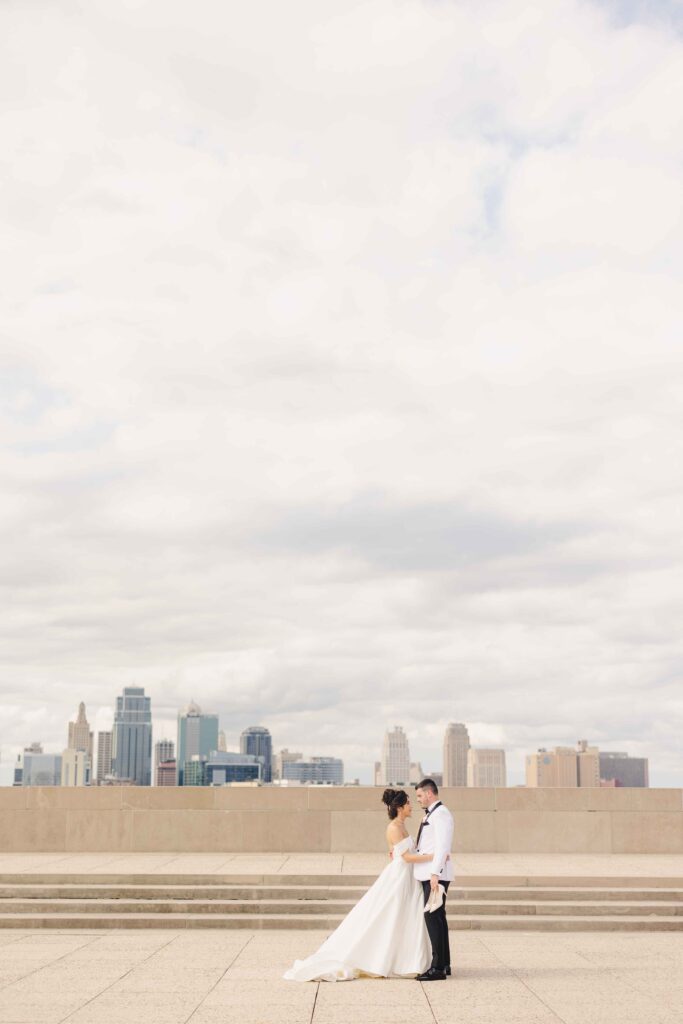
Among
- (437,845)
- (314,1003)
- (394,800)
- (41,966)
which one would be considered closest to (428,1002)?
(314,1003)

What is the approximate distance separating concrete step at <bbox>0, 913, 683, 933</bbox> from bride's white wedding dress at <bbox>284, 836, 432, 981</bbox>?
129 inches

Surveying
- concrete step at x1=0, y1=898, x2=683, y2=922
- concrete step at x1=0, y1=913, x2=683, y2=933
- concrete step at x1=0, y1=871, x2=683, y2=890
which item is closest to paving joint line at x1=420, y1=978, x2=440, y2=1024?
concrete step at x1=0, y1=913, x2=683, y2=933

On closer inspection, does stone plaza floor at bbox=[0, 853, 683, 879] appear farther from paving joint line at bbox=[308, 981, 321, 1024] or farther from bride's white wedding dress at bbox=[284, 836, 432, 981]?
paving joint line at bbox=[308, 981, 321, 1024]

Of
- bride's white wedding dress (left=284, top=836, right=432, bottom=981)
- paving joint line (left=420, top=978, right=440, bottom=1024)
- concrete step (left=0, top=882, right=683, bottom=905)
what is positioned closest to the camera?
paving joint line (left=420, top=978, right=440, bottom=1024)

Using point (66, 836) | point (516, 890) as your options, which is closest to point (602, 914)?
point (516, 890)

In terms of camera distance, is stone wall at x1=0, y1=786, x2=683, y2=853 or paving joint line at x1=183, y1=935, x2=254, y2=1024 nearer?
paving joint line at x1=183, y1=935, x2=254, y2=1024

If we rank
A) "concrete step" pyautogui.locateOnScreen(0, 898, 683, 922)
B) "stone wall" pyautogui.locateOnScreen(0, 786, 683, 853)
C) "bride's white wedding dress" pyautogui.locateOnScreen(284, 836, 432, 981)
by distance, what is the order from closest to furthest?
"bride's white wedding dress" pyautogui.locateOnScreen(284, 836, 432, 981), "concrete step" pyautogui.locateOnScreen(0, 898, 683, 922), "stone wall" pyautogui.locateOnScreen(0, 786, 683, 853)

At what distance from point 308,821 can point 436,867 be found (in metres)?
10.2

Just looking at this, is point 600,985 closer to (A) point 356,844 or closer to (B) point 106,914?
(B) point 106,914

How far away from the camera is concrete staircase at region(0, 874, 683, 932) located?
14.0m

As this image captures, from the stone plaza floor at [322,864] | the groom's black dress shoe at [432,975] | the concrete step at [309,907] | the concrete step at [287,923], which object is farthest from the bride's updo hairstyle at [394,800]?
the stone plaza floor at [322,864]

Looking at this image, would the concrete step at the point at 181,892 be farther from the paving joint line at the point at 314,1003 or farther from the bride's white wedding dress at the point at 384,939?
the paving joint line at the point at 314,1003

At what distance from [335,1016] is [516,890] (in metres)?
6.53

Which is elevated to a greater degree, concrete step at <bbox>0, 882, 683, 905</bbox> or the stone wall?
the stone wall
